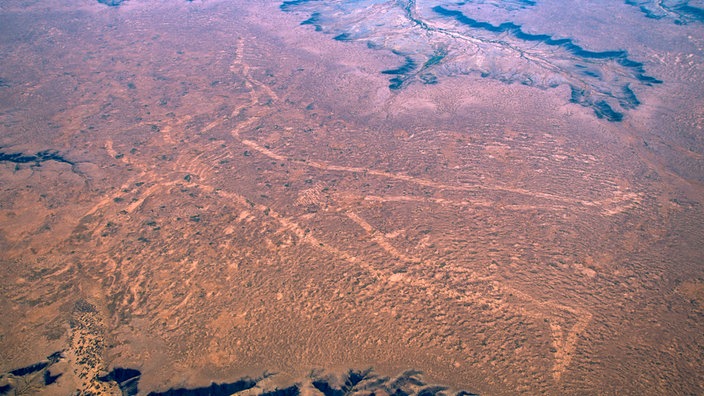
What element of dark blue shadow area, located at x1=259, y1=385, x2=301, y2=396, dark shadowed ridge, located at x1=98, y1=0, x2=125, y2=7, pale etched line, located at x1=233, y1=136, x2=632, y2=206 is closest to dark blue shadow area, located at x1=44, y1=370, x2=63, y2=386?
dark blue shadow area, located at x1=259, y1=385, x2=301, y2=396

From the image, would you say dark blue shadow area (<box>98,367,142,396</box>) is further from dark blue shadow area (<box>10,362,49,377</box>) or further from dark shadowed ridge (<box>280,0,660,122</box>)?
dark shadowed ridge (<box>280,0,660,122</box>)

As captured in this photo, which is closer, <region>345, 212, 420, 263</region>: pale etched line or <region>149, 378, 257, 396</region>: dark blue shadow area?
<region>149, 378, 257, 396</region>: dark blue shadow area

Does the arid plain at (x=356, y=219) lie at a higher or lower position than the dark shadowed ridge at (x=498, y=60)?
lower

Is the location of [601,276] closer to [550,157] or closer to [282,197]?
[550,157]

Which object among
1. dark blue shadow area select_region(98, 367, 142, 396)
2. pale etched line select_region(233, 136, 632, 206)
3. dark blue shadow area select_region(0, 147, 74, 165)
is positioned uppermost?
pale etched line select_region(233, 136, 632, 206)

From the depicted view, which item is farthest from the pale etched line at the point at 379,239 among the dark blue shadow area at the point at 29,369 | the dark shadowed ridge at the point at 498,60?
the dark shadowed ridge at the point at 498,60

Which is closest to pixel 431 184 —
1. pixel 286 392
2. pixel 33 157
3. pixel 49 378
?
pixel 286 392

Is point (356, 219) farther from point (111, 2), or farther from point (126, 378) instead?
point (111, 2)

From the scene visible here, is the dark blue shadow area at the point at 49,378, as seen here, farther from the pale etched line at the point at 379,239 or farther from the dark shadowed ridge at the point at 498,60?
the dark shadowed ridge at the point at 498,60

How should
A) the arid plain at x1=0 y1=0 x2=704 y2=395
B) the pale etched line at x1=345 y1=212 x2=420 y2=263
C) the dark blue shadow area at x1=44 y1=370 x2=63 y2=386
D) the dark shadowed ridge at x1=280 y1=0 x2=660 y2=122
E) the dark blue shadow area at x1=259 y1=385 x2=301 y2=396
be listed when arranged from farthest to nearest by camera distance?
the dark shadowed ridge at x1=280 y1=0 x2=660 y2=122, the pale etched line at x1=345 y1=212 x2=420 y2=263, the arid plain at x1=0 y1=0 x2=704 y2=395, the dark blue shadow area at x1=44 y1=370 x2=63 y2=386, the dark blue shadow area at x1=259 y1=385 x2=301 y2=396
